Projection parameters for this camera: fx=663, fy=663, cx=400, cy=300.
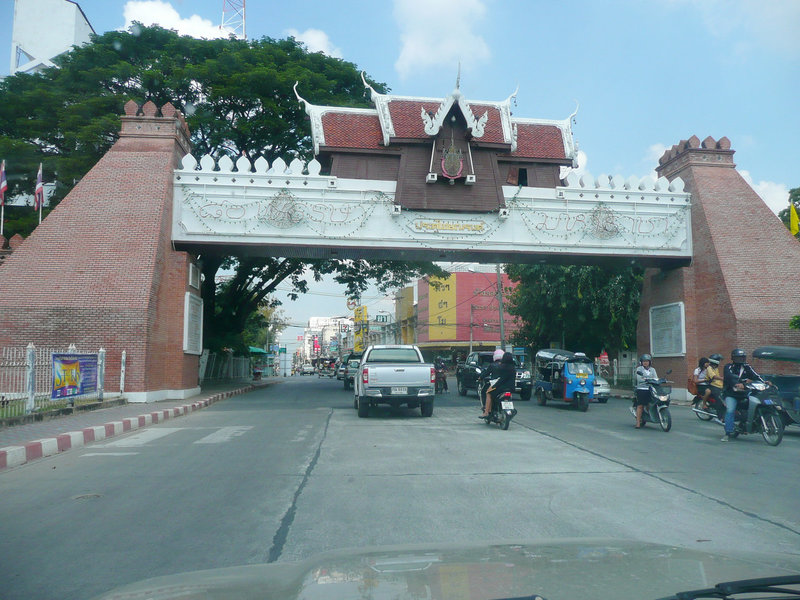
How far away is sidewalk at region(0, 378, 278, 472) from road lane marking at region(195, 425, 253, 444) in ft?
6.47

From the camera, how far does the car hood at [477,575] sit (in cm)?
224

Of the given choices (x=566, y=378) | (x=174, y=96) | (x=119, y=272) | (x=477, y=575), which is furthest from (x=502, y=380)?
(x=174, y=96)

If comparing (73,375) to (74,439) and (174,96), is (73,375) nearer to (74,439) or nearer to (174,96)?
(74,439)

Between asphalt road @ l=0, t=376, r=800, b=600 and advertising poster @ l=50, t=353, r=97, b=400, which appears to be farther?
advertising poster @ l=50, t=353, r=97, b=400

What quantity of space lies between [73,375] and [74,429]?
13.1 feet

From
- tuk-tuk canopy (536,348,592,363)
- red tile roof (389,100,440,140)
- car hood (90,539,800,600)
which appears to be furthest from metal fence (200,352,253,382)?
car hood (90,539,800,600)

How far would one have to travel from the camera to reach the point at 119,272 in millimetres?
19438

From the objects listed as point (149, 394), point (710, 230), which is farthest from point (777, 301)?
point (149, 394)

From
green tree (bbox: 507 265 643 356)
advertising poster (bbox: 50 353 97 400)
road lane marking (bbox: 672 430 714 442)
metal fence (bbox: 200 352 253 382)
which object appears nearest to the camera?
road lane marking (bbox: 672 430 714 442)

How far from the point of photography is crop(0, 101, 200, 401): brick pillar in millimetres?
18922

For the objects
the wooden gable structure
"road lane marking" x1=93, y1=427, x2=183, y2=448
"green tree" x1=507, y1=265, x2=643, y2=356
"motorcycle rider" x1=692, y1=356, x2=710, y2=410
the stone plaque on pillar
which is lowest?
"road lane marking" x1=93, y1=427, x2=183, y2=448

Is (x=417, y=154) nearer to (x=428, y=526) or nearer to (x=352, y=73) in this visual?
(x=352, y=73)

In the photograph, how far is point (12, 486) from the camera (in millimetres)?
7637

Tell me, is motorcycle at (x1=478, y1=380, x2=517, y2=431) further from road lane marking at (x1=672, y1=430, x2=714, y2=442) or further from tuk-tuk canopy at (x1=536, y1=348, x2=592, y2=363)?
tuk-tuk canopy at (x1=536, y1=348, x2=592, y2=363)
